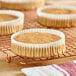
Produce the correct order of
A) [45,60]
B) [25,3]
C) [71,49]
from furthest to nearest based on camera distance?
[25,3], [71,49], [45,60]

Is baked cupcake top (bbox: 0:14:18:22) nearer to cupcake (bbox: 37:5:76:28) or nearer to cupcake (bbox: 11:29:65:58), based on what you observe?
cupcake (bbox: 37:5:76:28)

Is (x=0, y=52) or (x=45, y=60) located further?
(x=0, y=52)

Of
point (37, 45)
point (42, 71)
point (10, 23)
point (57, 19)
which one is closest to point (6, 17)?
point (10, 23)

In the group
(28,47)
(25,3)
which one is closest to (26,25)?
(25,3)

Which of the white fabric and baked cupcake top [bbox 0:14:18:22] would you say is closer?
the white fabric

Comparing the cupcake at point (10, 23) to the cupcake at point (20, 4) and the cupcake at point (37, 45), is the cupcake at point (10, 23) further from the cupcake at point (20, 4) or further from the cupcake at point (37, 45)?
the cupcake at point (20, 4)

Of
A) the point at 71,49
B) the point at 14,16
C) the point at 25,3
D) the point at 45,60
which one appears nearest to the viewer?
the point at 45,60

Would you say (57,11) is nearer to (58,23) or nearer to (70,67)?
(58,23)

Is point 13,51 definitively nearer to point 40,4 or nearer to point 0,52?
point 0,52

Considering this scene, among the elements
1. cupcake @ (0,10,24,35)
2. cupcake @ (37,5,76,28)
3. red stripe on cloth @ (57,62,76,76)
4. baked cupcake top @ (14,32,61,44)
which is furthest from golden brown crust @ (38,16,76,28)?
red stripe on cloth @ (57,62,76,76)
